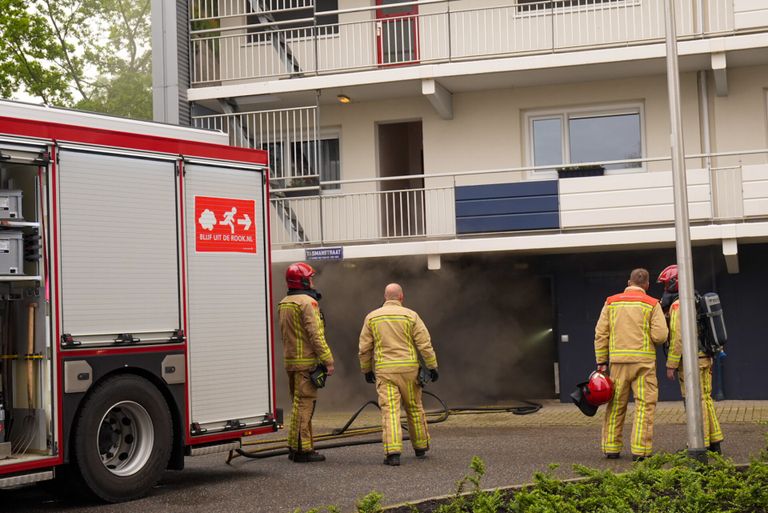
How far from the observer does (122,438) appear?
9.29 metres

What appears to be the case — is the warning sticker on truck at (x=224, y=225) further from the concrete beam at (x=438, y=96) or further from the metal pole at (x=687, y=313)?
the concrete beam at (x=438, y=96)

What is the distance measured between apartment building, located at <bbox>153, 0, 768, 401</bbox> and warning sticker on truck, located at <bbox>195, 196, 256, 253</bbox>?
7.63 m

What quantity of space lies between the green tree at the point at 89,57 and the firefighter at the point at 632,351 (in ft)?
70.6

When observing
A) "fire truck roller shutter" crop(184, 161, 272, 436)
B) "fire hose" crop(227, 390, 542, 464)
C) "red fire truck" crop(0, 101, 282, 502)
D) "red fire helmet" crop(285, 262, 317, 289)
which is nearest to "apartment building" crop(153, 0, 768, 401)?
"fire hose" crop(227, 390, 542, 464)

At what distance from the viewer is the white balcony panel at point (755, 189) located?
54.9 feet

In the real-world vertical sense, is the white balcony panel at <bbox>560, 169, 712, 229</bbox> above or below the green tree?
below

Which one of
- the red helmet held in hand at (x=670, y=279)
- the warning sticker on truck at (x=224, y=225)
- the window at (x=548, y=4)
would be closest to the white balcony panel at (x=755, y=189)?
the window at (x=548, y=4)

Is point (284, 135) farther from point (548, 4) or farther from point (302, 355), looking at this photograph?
point (302, 355)

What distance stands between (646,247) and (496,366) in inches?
132

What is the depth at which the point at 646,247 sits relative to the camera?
17.8 m

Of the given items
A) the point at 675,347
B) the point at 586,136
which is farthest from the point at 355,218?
the point at 675,347

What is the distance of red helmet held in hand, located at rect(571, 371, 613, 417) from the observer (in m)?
10.6

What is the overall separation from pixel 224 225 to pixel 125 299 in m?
1.33

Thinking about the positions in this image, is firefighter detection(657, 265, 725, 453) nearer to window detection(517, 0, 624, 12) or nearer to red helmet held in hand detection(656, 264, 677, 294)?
red helmet held in hand detection(656, 264, 677, 294)
